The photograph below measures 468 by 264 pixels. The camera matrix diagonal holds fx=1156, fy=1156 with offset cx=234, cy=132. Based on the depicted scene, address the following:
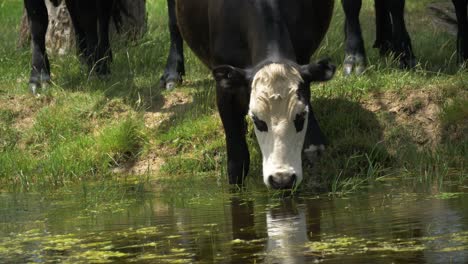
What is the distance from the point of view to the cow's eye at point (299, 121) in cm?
728

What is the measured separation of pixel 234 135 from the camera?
8.23 meters

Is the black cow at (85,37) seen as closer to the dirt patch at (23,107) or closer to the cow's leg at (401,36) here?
the dirt patch at (23,107)

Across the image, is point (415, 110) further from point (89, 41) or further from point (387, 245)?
point (387, 245)

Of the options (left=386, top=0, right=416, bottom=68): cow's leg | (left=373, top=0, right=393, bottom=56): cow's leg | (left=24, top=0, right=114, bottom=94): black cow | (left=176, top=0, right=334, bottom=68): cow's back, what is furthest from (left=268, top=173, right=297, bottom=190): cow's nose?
(left=373, top=0, right=393, bottom=56): cow's leg

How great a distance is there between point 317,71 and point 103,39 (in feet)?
15.6

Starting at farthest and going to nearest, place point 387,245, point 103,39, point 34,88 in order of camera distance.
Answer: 1. point 103,39
2. point 34,88
3. point 387,245

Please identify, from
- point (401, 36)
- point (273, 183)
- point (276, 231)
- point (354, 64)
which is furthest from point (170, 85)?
point (276, 231)

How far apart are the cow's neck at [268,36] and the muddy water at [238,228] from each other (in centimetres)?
92

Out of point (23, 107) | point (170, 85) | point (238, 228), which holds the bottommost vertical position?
point (238, 228)

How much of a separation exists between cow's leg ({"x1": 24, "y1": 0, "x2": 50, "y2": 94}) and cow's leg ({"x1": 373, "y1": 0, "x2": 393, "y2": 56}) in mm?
3325

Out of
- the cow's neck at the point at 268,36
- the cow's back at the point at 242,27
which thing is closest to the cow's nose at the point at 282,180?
the cow's neck at the point at 268,36

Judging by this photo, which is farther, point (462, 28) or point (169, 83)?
point (462, 28)

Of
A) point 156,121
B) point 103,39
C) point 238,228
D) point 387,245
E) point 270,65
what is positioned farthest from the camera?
point 103,39

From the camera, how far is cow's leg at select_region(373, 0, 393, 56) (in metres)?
11.6
